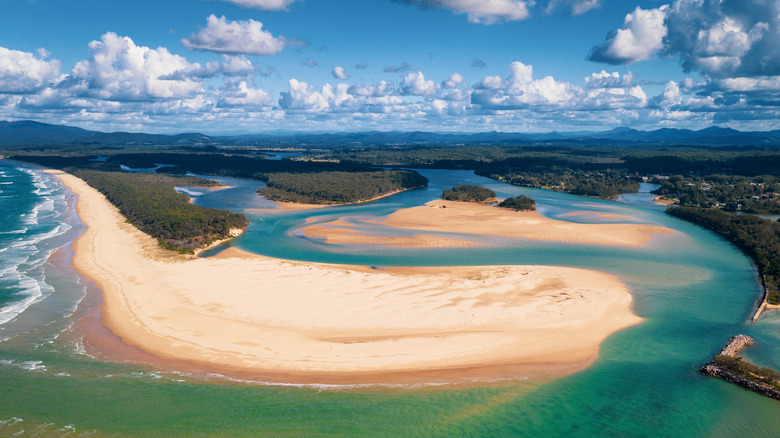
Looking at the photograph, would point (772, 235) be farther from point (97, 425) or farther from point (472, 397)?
point (97, 425)

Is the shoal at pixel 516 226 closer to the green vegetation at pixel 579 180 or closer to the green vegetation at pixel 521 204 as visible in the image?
the green vegetation at pixel 521 204

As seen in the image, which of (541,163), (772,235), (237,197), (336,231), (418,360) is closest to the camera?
(418,360)

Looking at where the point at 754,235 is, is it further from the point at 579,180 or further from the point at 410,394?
the point at 579,180

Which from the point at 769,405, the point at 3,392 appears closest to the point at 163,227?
the point at 3,392

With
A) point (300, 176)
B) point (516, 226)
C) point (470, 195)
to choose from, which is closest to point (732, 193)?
point (470, 195)

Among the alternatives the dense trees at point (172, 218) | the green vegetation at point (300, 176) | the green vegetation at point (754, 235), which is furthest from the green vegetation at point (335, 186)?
the green vegetation at point (754, 235)

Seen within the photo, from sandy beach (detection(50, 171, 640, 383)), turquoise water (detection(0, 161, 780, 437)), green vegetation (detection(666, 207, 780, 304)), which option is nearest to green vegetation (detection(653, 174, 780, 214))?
green vegetation (detection(666, 207, 780, 304))
